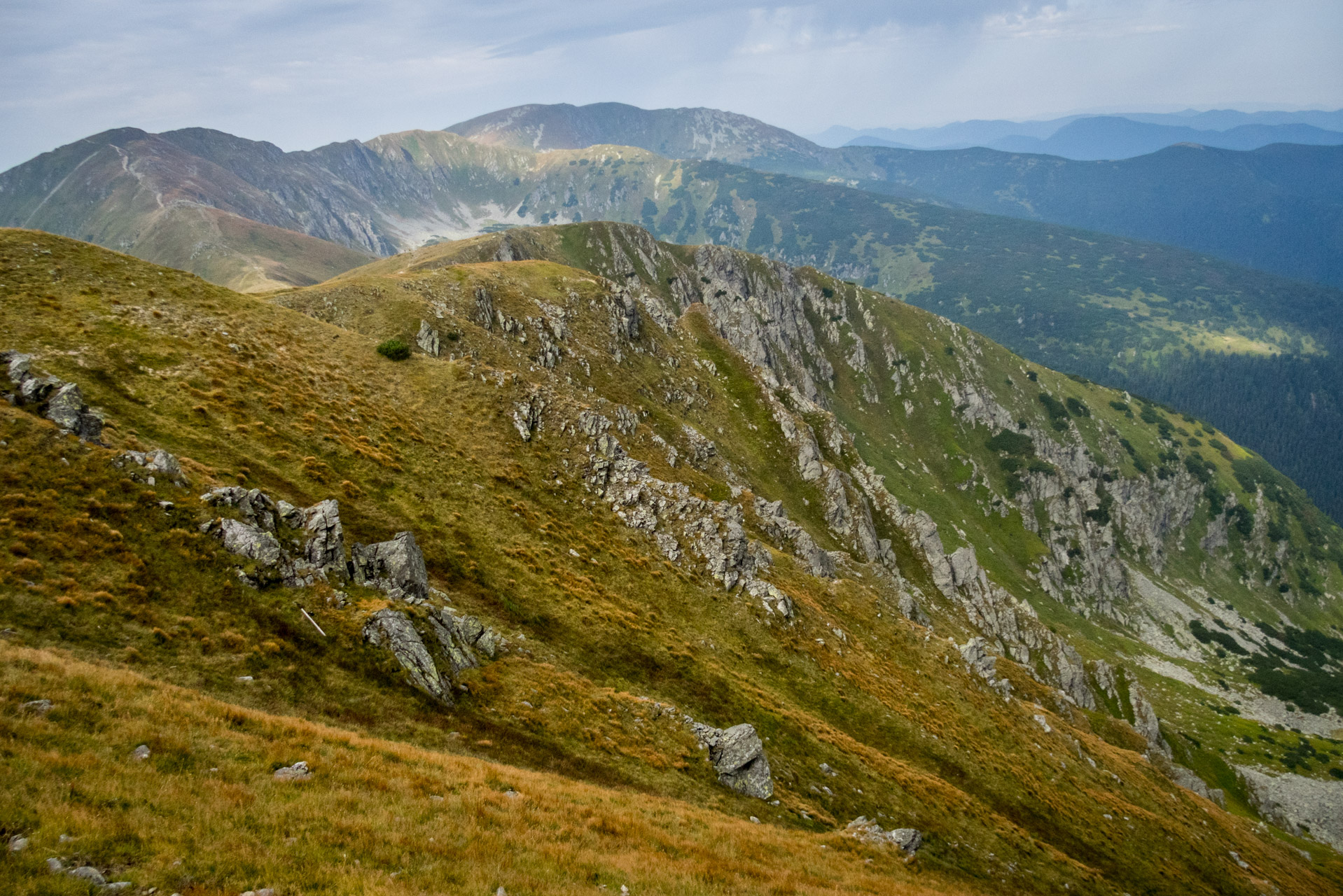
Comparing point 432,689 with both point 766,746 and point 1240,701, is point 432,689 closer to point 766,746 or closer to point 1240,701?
point 766,746

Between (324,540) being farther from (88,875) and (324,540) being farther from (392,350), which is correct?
(392,350)

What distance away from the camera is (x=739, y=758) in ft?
105

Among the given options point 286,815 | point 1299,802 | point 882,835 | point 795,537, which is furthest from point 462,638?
point 1299,802

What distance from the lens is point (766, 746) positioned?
119 feet

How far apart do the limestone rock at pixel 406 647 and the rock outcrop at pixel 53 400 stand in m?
15.4

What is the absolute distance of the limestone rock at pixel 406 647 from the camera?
25922 millimetres

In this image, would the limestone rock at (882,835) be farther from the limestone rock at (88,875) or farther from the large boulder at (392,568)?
the limestone rock at (88,875)

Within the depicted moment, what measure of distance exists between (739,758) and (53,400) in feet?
125

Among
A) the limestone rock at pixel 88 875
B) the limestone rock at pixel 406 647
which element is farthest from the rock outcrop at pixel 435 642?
the limestone rock at pixel 88 875

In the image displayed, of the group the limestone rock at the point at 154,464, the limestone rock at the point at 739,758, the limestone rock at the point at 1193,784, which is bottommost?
the limestone rock at the point at 1193,784

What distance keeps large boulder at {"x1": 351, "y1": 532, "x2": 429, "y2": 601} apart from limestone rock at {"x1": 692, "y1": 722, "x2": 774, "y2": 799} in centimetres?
1774

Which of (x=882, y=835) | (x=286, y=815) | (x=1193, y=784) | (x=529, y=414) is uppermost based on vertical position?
(x=529, y=414)

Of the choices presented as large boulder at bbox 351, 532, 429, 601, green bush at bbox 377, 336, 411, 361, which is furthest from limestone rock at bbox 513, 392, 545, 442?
large boulder at bbox 351, 532, 429, 601

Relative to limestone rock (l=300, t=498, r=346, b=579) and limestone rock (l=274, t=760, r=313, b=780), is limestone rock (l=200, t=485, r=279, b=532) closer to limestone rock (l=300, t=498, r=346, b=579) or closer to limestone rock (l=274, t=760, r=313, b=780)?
limestone rock (l=300, t=498, r=346, b=579)
